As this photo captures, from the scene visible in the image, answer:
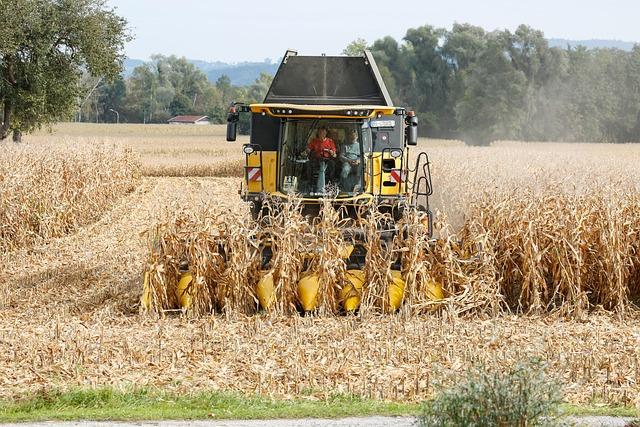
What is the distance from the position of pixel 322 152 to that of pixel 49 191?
7.82 metres

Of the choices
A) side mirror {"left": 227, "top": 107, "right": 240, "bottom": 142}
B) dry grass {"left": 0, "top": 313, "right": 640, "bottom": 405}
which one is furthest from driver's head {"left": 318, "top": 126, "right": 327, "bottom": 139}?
dry grass {"left": 0, "top": 313, "right": 640, "bottom": 405}

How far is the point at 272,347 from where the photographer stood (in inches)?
402

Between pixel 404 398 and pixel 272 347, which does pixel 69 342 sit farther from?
pixel 404 398

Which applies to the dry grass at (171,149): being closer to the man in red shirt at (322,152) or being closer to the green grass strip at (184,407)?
the man in red shirt at (322,152)

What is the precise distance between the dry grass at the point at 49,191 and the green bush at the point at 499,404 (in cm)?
1325

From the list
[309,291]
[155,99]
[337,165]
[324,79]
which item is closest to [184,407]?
[309,291]

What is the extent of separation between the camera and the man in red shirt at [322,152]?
532 inches

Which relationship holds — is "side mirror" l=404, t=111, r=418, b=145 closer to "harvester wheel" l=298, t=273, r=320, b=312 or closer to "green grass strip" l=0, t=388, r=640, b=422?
"harvester wheel" l=298, t=273, r=320, b=312

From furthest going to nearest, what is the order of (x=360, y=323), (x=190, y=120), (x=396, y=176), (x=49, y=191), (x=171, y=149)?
(x=190, y=120) < (x=171, y=149) < (x=49, y=191) < (x=396, y=176) < (x=360, y=323)

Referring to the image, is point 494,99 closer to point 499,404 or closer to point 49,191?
point 49,191

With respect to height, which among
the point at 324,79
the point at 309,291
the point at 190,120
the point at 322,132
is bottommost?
the point at 190,120

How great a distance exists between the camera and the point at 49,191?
1930 centimetres

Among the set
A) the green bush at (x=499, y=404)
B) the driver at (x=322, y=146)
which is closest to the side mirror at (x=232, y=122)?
the driver at (x=322, y=146)

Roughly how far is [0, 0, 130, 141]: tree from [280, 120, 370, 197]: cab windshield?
2243cm
